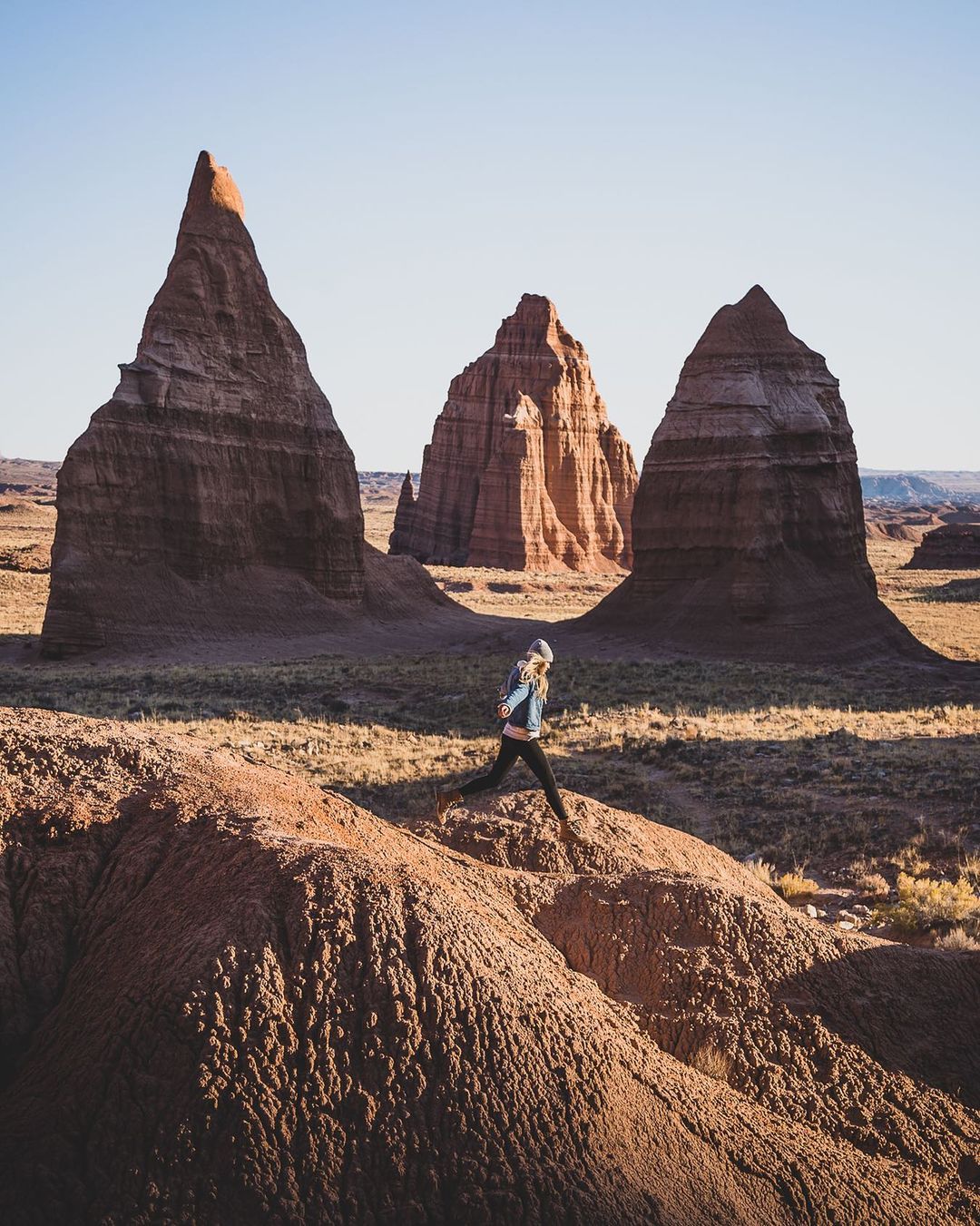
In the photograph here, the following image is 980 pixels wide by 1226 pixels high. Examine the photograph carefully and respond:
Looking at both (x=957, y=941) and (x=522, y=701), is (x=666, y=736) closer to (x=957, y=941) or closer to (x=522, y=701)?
(x=522, y=701)

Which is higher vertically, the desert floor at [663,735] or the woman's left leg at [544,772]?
the woman's left leg at [544,772]

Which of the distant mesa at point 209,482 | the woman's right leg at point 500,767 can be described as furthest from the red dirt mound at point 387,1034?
the distant mesa at point 209,482

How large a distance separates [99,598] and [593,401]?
52.4 m

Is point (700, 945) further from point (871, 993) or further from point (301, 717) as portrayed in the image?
point (301, 717)

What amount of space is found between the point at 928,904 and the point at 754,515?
25.1 meters

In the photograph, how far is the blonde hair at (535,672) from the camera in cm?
1029

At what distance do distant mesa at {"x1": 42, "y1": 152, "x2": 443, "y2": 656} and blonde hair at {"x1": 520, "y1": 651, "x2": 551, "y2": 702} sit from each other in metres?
27.0

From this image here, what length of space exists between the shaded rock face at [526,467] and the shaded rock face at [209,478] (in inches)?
1232

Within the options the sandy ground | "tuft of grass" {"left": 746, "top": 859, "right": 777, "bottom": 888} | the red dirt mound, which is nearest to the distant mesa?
the sandy ground

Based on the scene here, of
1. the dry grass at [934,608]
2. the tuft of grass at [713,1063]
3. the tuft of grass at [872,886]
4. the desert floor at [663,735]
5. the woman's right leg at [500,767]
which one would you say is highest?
the woman's right leg at [500,767]

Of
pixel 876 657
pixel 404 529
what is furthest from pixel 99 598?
pixel 404 529

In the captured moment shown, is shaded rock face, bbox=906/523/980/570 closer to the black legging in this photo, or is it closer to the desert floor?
the desert floor

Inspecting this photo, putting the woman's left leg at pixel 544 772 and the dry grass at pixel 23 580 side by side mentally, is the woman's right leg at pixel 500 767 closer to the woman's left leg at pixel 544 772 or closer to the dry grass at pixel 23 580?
the woman's left leg at pixel 544 772

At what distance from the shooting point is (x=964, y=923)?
10.2 m
